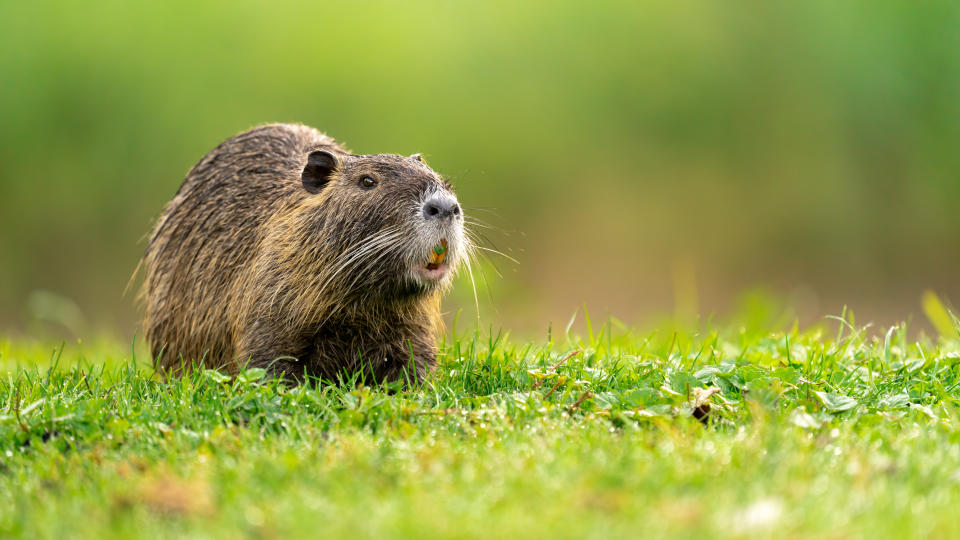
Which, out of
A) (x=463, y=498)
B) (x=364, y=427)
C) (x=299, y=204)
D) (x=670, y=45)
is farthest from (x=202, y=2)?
(x=463, y=498)

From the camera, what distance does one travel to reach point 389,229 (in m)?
4.38

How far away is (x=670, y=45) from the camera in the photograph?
11305mm

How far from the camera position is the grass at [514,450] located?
8.86ft

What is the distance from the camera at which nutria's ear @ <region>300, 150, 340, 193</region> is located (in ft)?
15.8

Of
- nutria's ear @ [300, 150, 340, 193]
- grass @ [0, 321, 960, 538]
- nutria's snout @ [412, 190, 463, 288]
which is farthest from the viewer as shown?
nutria's ear @ [300, 150, 340, 193]

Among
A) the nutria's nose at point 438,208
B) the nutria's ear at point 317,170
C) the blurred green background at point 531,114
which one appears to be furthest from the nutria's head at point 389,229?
the blurred green background at point 531,114

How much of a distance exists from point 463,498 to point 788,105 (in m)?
9.13

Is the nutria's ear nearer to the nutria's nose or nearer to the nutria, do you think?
the nutria

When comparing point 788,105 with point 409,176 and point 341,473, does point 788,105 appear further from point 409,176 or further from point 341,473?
point 341,473

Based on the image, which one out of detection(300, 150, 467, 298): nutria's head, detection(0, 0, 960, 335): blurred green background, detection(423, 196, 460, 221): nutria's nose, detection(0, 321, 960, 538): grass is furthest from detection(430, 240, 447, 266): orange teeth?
detection(0, 0, 960, 335): blurred green background

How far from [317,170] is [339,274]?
23.1 inches

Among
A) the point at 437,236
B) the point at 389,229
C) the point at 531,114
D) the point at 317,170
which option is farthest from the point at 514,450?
the point at 531,114

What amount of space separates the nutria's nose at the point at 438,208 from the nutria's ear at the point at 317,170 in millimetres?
637

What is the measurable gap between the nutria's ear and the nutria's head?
0.17 metres
